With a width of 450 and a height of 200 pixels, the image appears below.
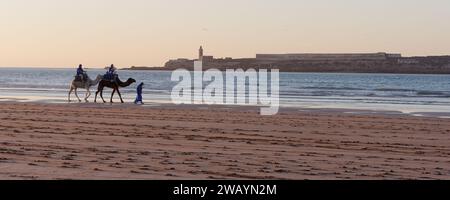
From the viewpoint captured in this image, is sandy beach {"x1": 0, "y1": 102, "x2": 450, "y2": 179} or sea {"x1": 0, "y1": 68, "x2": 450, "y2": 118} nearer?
sandy beach {"x1": 0, "y1": 102, "x2": 450, "y2": 179}

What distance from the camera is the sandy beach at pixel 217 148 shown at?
9.48 meters

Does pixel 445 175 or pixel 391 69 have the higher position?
pixel 391 69

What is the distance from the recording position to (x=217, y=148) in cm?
1231

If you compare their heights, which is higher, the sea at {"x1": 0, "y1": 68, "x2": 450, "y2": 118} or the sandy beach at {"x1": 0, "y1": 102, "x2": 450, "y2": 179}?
the sea at {"x1": 0, "y1": 68, "x2": 450, "y2": 118}

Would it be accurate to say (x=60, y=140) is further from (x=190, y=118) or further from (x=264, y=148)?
(x=190, y=118)

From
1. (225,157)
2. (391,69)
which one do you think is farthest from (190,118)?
(391,69)

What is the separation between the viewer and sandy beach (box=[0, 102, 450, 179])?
948 centimetres

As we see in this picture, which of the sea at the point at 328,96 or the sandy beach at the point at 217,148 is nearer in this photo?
the sandy beach at the point at 217,148

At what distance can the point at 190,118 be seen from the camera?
65.2 feet

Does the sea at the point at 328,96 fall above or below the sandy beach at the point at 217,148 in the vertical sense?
above

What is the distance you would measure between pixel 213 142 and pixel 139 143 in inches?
54.6

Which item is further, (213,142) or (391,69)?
(391,69)

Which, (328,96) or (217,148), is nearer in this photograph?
(217,148)
